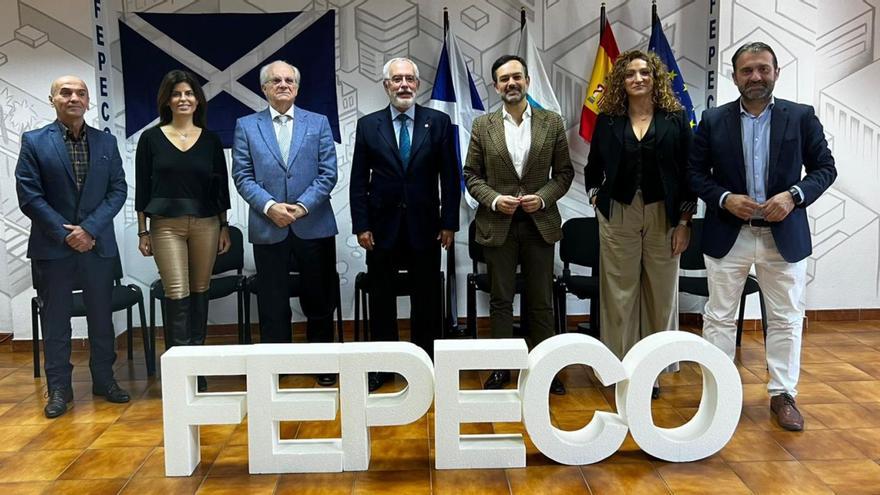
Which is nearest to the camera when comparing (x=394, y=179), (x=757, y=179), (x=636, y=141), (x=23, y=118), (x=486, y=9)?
(x=757, y=179)

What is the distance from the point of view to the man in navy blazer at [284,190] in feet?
12.3

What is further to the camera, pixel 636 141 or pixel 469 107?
pixel 469 107

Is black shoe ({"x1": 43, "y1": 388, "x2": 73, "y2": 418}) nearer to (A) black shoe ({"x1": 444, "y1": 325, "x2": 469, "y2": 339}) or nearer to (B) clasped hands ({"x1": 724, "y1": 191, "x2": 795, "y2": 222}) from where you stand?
(A) black shoe ({"x1": 444, "y1": 325, "x2": 469, "y2": 339})

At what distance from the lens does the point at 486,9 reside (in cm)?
505

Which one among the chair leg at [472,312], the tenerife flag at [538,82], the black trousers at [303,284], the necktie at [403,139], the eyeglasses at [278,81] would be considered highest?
the tenerife flag at [538,82]

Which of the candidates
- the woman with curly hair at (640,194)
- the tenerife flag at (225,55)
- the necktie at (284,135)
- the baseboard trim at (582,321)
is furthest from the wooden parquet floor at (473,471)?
the tenerife flag at (225,55)

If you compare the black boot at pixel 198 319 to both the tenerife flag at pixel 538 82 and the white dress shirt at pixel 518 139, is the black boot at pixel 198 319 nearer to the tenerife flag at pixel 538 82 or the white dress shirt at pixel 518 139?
the white dress shirt at pixel 518 139

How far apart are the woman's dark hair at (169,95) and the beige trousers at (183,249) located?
0.52 m

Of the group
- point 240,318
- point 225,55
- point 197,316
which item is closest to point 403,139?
point 197,316

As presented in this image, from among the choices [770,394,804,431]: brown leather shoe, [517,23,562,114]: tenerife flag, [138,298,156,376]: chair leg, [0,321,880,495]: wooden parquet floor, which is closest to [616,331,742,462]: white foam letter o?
[0,321,880,495]: wooden parquet floor

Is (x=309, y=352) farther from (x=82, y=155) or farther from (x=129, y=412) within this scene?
(x=82, y=155)

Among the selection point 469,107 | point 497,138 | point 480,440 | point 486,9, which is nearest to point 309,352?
point 480,440

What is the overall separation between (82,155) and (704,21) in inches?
162

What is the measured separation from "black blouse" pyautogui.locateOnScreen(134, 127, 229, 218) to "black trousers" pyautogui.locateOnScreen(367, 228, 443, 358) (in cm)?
93
